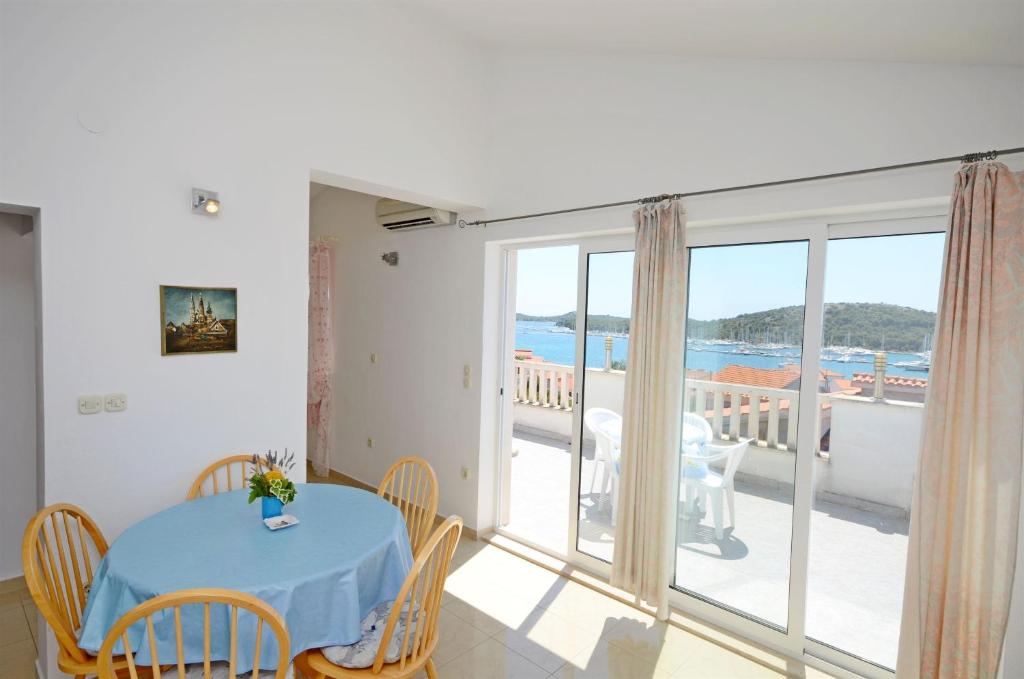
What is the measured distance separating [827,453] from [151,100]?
363cm

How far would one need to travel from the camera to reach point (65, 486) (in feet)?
7.43

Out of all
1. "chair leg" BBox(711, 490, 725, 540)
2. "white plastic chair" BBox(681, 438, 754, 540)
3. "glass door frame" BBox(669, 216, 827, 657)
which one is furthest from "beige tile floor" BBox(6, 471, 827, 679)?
"white plastic chair" BBox(681, 438, 754, 540)

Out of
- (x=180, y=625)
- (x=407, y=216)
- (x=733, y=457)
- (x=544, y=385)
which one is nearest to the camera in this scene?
(x=180, y=625)

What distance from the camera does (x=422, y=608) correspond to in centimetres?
189

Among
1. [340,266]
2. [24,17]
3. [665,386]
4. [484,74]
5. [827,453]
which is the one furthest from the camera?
[340,266]

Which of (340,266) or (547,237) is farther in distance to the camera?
(340,266)

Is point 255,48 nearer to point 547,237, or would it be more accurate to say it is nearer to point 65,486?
point 547,237

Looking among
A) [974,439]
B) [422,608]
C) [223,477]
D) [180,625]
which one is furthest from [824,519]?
[223,477]

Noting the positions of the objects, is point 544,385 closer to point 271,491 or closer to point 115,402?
point 271,491

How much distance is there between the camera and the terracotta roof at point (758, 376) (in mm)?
2652

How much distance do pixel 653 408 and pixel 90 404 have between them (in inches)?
106

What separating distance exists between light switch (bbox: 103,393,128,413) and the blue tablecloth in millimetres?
534

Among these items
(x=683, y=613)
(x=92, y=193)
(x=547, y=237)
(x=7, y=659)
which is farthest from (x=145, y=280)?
(x=683, y=613)

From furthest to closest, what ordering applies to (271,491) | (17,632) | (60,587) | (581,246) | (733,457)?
1. (581,246)
2. (733,457)
3. (17,632)
4. (271,491)
5. (60,587)
